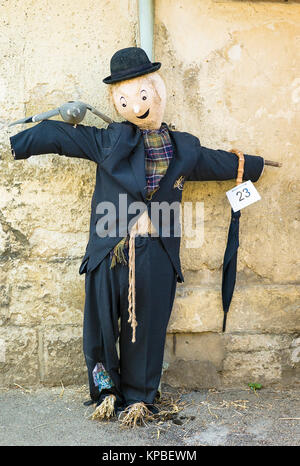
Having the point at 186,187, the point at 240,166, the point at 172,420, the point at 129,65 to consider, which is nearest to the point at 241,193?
the point at 240,166

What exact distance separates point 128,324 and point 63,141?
1.00 metres

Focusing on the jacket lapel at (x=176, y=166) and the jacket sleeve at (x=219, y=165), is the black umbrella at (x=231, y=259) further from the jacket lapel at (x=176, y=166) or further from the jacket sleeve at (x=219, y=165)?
the jacket lapel at (x=176, y=166)

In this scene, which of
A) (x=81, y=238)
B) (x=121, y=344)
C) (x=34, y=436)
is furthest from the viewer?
(x=81, y=238)

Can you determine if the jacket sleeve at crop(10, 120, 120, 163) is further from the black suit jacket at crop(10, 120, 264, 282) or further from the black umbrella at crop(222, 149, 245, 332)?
the black umbrella at crop(222, 149, 245, 332)

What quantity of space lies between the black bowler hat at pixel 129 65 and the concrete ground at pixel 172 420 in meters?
1.75

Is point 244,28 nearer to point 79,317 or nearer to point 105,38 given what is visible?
point 105,38

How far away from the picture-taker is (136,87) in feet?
9.86

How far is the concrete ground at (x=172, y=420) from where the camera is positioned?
299cm

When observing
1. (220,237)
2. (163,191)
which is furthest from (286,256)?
(163,191)

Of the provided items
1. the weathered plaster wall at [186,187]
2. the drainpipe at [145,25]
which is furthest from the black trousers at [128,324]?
the drainpipe at [145,25]

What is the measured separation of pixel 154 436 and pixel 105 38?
210 centimetres

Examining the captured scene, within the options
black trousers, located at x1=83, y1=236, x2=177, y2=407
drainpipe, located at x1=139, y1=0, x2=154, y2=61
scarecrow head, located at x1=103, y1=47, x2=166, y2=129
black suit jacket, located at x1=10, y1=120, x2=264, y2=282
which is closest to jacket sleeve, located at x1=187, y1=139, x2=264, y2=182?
black suit jacket, located at x1=10, y1=120, x2=264, y2=282

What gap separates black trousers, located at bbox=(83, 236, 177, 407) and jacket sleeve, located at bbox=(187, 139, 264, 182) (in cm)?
44

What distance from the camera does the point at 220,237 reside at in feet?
11.6
